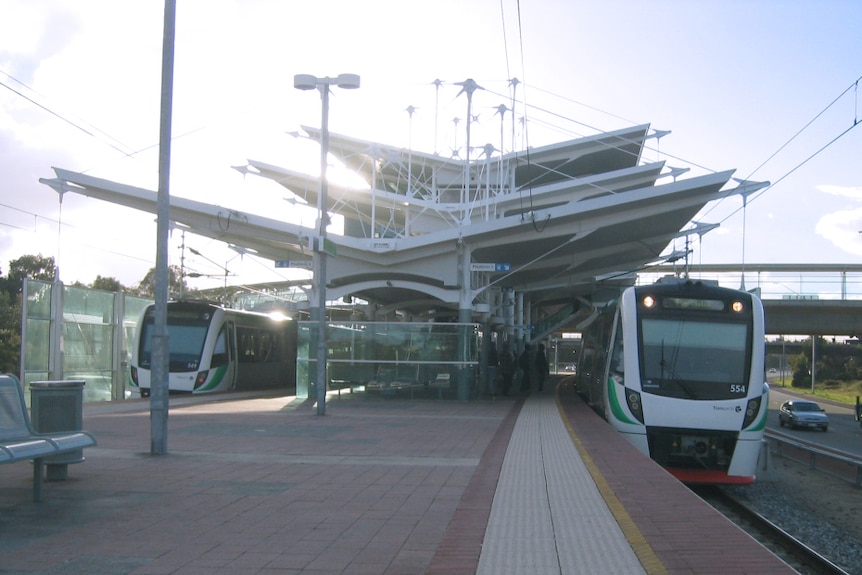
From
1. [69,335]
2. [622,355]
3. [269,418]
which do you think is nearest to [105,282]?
[69,335]

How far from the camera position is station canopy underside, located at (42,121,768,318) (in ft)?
86.0

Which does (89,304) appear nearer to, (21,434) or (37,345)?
(37,345)

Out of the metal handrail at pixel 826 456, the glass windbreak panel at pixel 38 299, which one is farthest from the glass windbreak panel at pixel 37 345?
the metal handrail at pixel 826 456

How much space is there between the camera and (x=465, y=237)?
86.3 feet

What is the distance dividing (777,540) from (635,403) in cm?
331

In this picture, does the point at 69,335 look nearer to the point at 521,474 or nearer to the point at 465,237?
the point at 465,237

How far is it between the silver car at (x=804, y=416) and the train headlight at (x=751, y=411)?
2451cm

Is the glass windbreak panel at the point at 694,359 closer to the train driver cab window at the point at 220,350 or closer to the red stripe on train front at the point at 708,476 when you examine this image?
the red stripe on train front at the point at 708,476

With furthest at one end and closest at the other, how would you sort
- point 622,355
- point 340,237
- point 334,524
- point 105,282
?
1. point 105,282
2. point 340,237
3. point 622,355
4. point 334,524

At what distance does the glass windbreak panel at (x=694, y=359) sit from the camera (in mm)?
12828

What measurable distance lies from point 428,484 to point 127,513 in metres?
3.21

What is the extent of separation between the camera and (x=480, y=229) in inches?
1023

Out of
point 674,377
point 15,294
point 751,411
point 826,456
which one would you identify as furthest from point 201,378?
point 15,294

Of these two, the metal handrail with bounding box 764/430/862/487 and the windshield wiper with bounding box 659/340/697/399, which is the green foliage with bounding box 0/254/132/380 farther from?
the windshield wiper with bounding box 659/340/697/399
